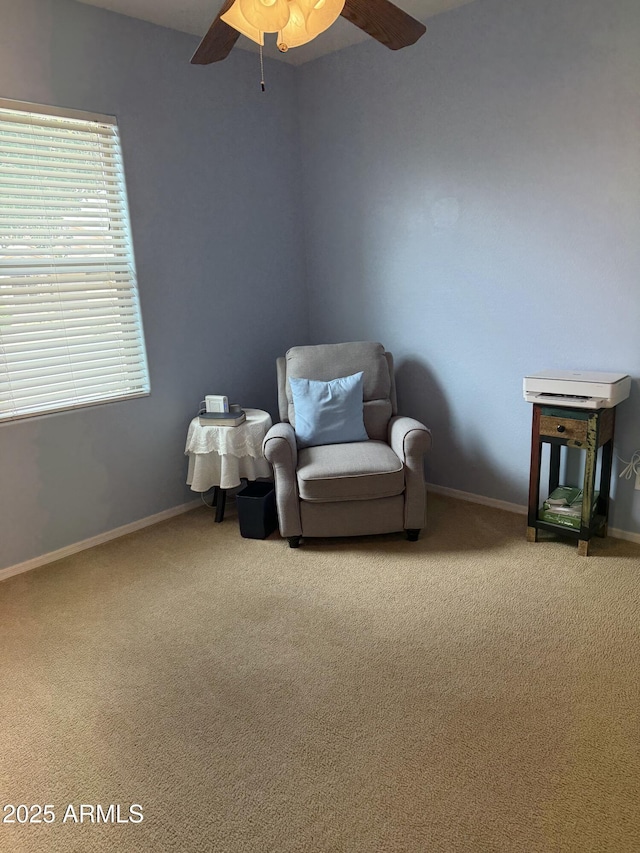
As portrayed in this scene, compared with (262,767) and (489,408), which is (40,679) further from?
(489,408)

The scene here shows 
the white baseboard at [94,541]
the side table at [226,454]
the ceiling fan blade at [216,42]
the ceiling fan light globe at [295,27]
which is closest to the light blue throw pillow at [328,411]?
the side table at [226,454]

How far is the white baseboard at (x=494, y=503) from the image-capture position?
3072 millimetres

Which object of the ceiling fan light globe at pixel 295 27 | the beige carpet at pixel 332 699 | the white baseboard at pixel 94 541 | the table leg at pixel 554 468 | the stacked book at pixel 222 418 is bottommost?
the beige carpet at pixel 332 699

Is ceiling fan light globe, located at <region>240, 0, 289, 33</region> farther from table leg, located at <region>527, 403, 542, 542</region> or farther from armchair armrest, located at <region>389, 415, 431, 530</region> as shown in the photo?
table leg, located at <region>527, 403, 542, 542</region>

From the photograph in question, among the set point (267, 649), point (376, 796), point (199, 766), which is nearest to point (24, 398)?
point (267, 649)

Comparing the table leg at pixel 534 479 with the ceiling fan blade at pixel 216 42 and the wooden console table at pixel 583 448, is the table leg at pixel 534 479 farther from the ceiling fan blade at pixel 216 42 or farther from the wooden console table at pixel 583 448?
the ceiling fan blade at pixel 216 42

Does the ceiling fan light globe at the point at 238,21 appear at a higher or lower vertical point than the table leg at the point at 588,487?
higher

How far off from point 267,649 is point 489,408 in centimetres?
198

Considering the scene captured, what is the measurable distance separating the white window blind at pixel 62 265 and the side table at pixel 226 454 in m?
0.51

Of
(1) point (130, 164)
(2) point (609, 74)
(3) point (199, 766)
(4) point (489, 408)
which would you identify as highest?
(2) point (609, 74)

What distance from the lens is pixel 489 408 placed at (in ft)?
11.5

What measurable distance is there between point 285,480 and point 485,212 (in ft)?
6.09

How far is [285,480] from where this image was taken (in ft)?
10.1

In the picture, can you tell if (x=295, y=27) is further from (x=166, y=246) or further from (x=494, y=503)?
(x=494, y=503)
